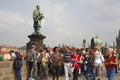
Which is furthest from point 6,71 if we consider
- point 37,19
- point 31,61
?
point 37,19

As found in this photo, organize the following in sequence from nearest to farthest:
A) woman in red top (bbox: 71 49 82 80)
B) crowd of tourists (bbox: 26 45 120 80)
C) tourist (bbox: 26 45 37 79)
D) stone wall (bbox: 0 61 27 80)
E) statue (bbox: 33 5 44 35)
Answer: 1. stone wall (bbox: 0 61 27 80)
2. crowd of tourists (bbox: 26 45 120 80)
3. woman in red top (bbox: 71 49 82 80)
4. tourist (bbox: 26 45 37 79)
5. statue (bbox: 33 5 44 35)

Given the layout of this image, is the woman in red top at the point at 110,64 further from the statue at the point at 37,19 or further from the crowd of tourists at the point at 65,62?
the statue at the point at 37,19

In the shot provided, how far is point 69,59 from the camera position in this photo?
13.4 m

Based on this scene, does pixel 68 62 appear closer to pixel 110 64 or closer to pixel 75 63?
pixel 75 63

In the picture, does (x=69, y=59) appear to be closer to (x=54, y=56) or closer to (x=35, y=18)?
(x=54, y=56)

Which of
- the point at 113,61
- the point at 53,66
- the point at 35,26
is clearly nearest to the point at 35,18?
the point at 35,26

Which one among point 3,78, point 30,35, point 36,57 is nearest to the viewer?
point 3,78

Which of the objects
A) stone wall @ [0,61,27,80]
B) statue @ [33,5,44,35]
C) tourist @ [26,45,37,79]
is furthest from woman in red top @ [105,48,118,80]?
statue @ [33,5,44,35]

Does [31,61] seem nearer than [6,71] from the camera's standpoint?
No

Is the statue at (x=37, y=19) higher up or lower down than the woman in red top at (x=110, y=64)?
higher up

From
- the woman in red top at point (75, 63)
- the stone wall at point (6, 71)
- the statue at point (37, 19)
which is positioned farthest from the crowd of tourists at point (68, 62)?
the statue at point (37, 19)

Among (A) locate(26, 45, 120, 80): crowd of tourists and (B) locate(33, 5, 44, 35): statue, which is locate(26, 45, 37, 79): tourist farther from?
(B) locate(33, 5, 44, 35): statue

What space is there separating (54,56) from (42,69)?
114 cm

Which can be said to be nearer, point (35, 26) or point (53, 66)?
point (53, 66)
